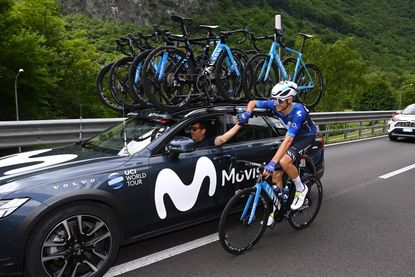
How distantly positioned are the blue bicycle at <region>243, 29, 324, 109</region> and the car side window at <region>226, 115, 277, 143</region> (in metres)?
0.84

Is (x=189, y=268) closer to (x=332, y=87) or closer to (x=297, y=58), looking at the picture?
(x=297, y=58)

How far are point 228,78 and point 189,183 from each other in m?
2.37

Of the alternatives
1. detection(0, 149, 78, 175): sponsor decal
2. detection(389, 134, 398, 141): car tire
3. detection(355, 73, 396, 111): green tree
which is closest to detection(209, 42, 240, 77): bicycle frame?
detection(0, 149, 78, 175): sponsor decal

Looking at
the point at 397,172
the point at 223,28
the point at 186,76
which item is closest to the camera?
the point at 186,76

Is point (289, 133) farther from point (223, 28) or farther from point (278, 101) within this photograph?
point (223, 28)

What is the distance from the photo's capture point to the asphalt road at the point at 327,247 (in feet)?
12.8

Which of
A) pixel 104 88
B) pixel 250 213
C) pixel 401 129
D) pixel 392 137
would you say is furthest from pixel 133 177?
pixel 392 137

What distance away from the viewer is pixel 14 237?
305cm

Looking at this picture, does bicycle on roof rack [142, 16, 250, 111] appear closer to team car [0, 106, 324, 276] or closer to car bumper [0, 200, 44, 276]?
team car [0, 106, 324, 276]

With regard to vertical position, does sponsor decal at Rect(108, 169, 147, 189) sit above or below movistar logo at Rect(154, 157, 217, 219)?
above

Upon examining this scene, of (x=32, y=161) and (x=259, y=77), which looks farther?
(x=259, y=77)

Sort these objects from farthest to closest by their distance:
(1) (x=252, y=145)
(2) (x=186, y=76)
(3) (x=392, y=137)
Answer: (3) (x=392, y=137)
(2) (x=186, y=76)
(1) (x=252, y=145)

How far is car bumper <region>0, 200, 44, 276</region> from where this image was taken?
3043mm

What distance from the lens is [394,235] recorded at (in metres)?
4.91
